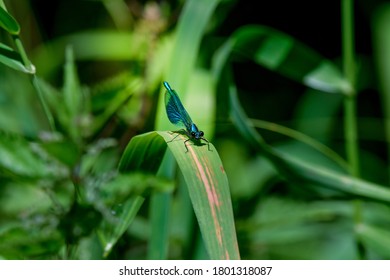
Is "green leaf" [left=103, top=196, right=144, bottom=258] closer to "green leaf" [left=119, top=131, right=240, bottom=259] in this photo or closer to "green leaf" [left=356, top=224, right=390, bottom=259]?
"green leaf" [left=119, top=131, right=240, bottom=259]

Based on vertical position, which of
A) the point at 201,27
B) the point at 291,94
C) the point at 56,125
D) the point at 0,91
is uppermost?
the point at 201,27

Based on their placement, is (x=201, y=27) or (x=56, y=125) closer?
(x=56, y=125)

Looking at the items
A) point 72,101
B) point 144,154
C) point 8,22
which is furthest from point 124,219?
point 8,22

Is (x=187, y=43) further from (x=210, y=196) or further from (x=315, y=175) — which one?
(x=210, y=196)

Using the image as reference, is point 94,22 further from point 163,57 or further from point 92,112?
point 92,112

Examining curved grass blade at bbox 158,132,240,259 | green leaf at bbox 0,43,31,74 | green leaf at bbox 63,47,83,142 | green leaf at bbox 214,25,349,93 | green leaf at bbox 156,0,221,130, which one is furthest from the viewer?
green leaf at bbox 214,25,349,93

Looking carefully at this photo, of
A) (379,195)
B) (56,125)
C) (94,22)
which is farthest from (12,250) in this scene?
(94,22)

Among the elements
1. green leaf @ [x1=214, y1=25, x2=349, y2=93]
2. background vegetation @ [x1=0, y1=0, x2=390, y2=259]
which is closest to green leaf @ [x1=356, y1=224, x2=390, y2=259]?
background vegetation @ [x1=0, y1=0, x2=390, y2=259]
